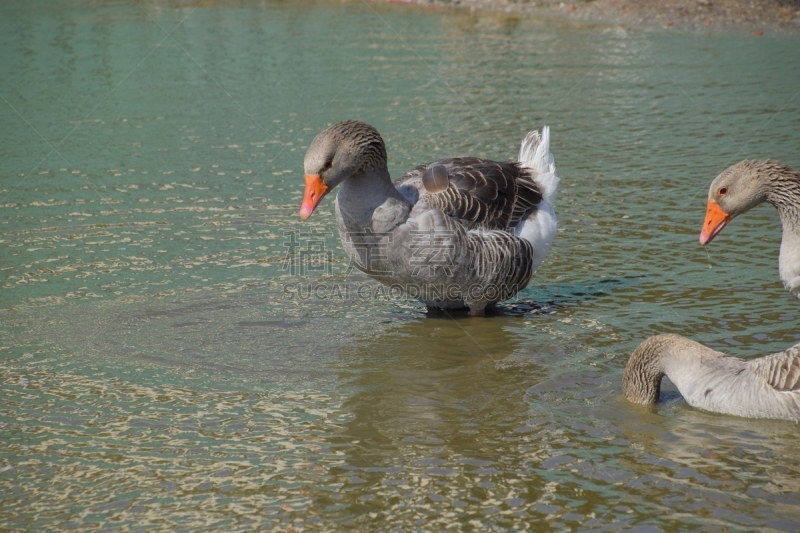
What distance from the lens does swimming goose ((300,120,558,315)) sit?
241 inches

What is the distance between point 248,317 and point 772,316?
3760mm

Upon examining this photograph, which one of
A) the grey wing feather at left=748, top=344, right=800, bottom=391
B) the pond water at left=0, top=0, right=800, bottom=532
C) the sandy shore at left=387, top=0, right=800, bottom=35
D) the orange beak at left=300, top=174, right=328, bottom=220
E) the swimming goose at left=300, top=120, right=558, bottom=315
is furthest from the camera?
the sandy shore at left=387, top=0, right=800, bottom=35

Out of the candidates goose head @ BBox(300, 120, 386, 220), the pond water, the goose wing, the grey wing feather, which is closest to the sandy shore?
the pond water

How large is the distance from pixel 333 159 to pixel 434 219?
2.84 feet

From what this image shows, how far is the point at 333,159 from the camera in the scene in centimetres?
602

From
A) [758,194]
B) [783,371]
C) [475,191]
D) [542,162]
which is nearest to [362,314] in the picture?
[475,191]

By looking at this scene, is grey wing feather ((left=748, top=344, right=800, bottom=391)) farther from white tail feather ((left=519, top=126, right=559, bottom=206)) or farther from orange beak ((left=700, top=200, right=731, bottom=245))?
white tail feather ((left=519, top=126, right=559, bottom=206))

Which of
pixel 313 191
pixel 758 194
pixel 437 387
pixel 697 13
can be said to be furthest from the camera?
pixel 697 13

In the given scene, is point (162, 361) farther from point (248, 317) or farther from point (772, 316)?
point (772, 316)

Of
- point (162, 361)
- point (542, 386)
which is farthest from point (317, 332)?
point (542, 386)

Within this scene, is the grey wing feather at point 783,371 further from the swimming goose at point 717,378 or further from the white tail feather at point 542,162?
the white tail feather at point 542,162

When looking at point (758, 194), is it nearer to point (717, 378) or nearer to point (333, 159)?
point (717, 378)

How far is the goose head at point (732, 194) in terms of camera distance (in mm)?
5328

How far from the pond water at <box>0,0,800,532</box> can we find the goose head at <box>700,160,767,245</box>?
0.97 m
